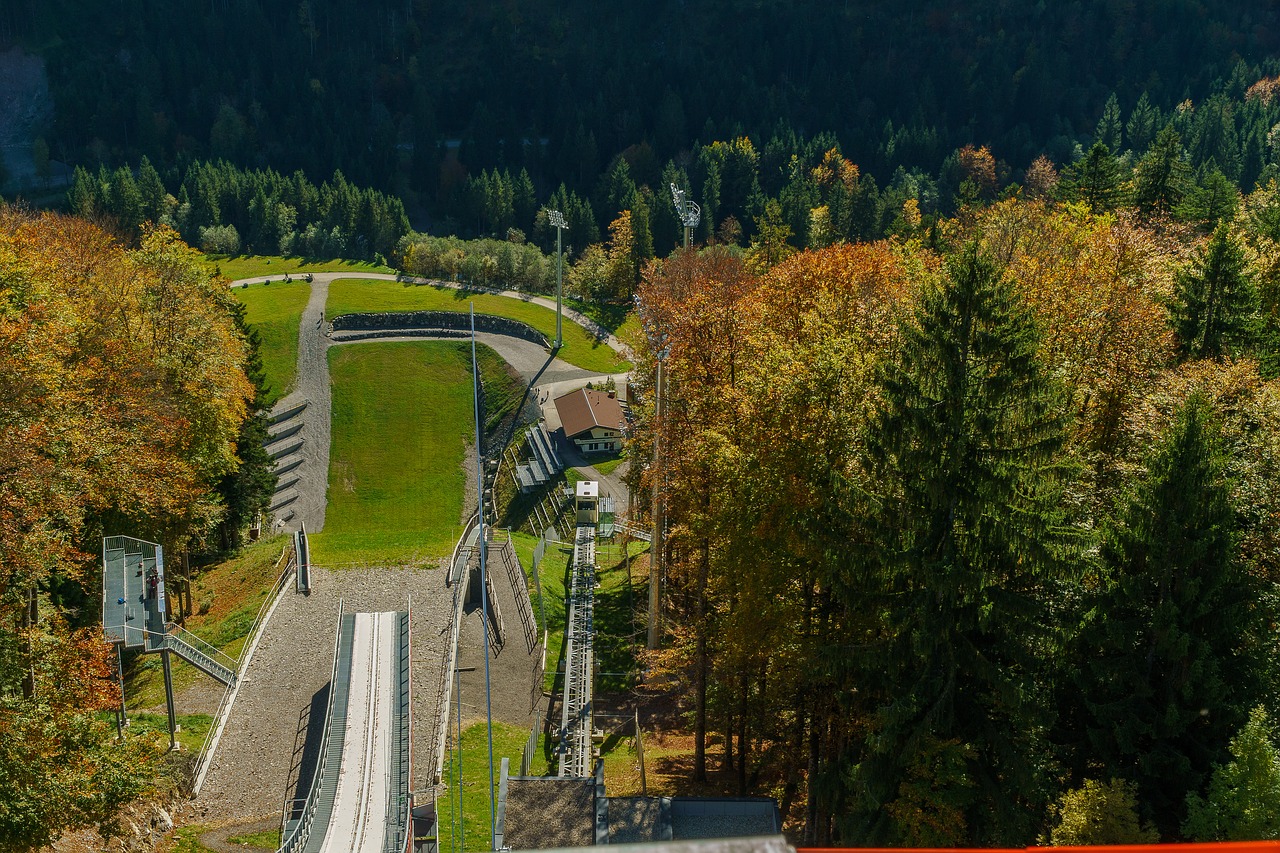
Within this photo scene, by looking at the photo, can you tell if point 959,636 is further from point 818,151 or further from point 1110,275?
point 818,151

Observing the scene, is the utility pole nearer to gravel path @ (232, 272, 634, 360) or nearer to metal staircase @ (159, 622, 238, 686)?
metal staircase @ (159, 622, 238, 686)

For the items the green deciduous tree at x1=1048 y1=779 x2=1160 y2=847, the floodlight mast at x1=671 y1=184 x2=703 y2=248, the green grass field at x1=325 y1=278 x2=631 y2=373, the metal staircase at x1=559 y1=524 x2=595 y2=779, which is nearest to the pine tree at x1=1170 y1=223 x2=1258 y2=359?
the floodlight mast at x1=671 y1=184 x2=703 y2=248

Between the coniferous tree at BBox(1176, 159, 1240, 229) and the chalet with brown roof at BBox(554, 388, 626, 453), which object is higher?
the coniferous tree at BBox(1176, 159, 1240, 229)

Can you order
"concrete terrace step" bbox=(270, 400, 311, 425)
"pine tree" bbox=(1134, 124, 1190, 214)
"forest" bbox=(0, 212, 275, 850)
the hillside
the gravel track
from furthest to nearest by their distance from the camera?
1. the hillside
2. "concrete terrace step" bbox=(270, 400, 311, 425)
3. "pine tree" bbox=(1134, 124, 1190, 214)
4. the gravel track
5. "forest" bbox=(0, 212, 275, 850)

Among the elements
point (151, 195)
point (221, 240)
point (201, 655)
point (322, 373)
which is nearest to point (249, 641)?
point (201, 655)

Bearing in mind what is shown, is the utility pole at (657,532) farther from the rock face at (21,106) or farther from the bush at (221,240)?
the rock face at (21,106)

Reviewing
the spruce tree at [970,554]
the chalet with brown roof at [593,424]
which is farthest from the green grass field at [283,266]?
the spruce tree at [970,554]

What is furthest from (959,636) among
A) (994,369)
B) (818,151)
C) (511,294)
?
(818,151)
